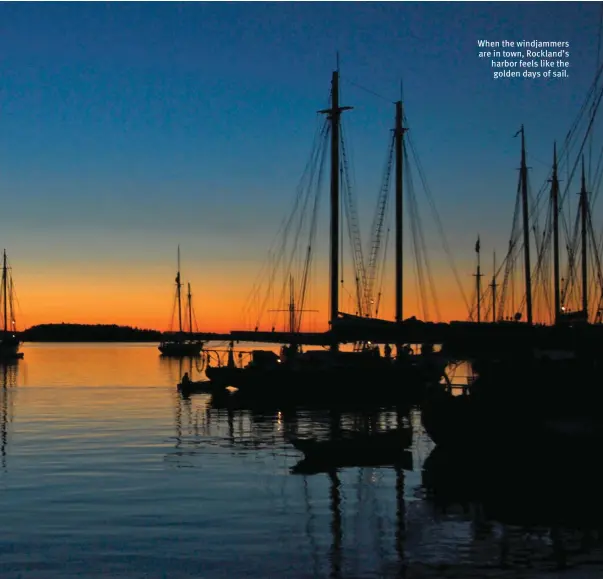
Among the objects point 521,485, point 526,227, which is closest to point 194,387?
point 526,227

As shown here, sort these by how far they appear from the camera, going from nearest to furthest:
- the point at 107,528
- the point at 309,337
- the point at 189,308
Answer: the point at 107,528 → the point at 309,337 → the point at 189,308

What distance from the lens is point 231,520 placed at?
27.7 meters

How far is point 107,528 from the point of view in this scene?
85.5 ft

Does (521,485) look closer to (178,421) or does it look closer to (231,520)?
(231,520)

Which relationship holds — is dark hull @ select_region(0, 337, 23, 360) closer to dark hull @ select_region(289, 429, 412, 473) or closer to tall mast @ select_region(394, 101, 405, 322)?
tall mast @ select_region(394, 101, 405, 322)

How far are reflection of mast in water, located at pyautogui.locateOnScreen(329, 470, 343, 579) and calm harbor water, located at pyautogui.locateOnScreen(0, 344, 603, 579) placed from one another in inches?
2.2

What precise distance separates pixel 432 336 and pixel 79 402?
107 feet

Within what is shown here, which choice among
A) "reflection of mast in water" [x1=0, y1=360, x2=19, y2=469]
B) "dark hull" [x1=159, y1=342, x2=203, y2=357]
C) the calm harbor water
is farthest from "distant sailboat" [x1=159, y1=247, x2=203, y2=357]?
the calm harbor water

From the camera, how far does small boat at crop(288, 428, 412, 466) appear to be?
3900 centimetres

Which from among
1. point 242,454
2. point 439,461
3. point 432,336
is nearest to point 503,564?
point 439,461

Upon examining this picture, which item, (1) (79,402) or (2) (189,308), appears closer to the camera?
(1) (79,402)

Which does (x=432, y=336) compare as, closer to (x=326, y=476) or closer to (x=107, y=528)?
(x=326, y=476)

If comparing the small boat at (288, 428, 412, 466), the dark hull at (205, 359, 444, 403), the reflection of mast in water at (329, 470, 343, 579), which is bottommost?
the reflection of mast in water at (329, 470, 343, 579)

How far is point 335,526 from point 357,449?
12668mm
